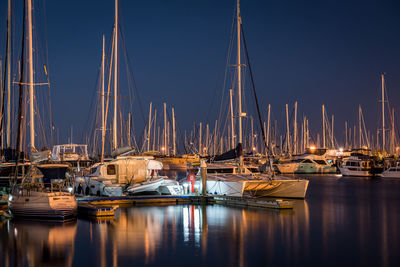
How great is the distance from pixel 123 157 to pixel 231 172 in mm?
8247

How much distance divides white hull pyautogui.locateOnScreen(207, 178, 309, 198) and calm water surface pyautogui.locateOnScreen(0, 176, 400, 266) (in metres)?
3.01

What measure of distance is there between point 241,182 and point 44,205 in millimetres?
13072

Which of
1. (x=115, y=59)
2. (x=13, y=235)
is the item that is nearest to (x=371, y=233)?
(x=13, y=235)

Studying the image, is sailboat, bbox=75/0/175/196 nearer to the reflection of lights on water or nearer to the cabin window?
the cabin window

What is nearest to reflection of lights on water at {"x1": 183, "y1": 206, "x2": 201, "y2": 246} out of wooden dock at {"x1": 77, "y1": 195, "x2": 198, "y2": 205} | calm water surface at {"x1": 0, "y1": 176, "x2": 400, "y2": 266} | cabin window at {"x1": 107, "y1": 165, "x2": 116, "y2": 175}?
calm water surface at {"x1": 0, "y1": 176, "x2": 400, "y2": 266}

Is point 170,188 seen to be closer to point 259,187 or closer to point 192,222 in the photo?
point 259,187

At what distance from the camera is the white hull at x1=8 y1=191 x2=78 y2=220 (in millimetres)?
21769

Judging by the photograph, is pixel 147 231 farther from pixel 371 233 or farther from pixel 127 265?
pixel 371 233

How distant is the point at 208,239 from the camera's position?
18688 mm

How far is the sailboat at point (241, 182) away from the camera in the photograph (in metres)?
30.7

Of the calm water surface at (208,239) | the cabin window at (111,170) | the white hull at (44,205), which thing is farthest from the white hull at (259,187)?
the white hull at (44,205)

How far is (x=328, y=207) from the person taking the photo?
31109mm

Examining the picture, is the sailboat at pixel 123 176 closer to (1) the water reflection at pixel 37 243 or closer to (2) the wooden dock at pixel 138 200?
(2) the wooden dock at pixel 138 200

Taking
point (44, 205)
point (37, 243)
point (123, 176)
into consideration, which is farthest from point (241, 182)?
point (37, 243)
